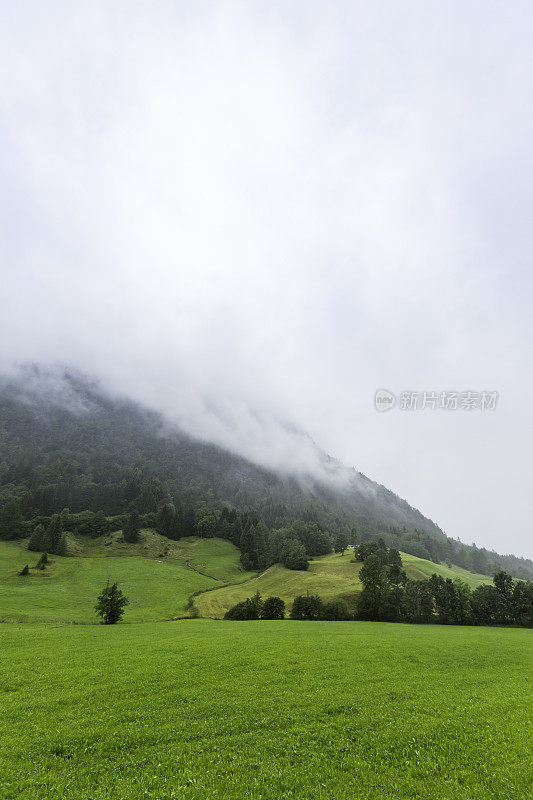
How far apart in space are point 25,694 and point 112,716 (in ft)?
31.0

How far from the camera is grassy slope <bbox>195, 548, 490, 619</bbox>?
307 ft

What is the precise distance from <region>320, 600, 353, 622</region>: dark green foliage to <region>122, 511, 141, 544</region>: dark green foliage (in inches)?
5050

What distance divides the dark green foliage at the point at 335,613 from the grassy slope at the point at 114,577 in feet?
123

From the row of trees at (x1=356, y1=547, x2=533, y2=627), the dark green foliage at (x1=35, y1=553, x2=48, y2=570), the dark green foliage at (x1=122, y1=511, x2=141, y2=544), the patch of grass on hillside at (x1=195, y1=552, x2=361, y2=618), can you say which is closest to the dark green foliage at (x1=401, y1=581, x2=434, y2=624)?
the row of trees at (x1=356, y1=547, x2=533, y2=627)

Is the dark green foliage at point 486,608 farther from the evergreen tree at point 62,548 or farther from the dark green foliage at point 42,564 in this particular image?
the evergreen tree at point 62,548

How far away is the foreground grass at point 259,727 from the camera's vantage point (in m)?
14.4

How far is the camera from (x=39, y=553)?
13950cm

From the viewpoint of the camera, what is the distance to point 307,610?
77.9m

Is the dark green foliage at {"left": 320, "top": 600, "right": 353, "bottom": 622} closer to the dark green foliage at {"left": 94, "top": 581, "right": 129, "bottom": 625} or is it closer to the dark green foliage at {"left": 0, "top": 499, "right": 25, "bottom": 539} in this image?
the dark green foliage at {"left": 94, "top": 581, "right": 129, "bottom": 625}

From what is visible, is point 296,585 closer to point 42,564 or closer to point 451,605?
point 451,605

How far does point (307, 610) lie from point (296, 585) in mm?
38847

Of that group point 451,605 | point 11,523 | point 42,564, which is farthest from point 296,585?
point 11,523

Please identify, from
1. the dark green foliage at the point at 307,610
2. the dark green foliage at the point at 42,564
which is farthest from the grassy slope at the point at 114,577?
the dark green foliage at the point at 307,610

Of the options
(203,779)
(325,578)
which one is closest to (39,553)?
(325,578)
